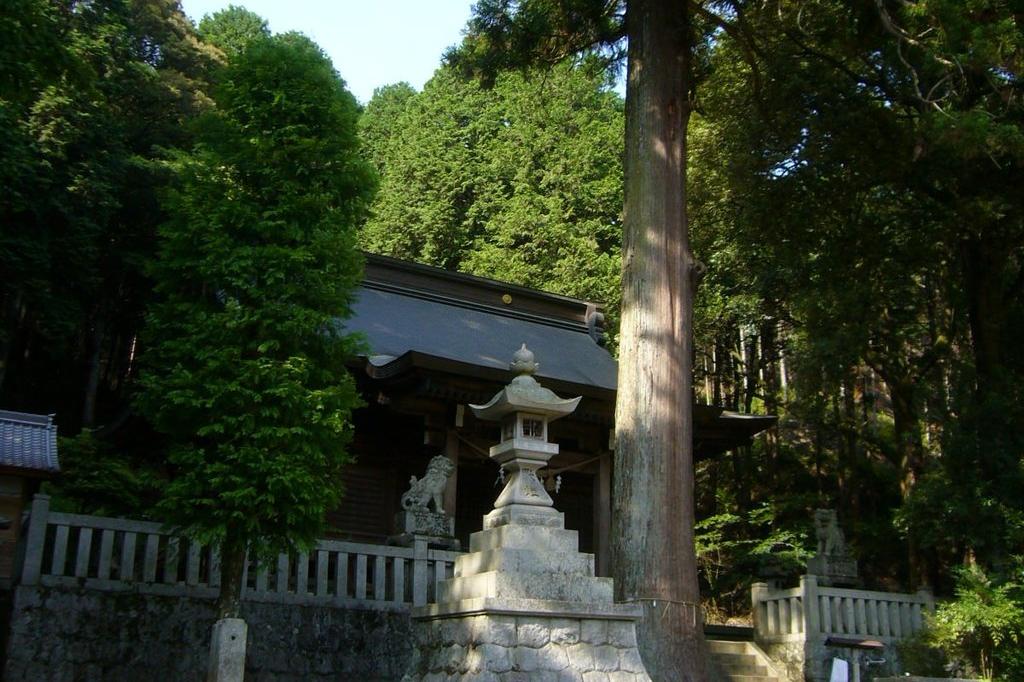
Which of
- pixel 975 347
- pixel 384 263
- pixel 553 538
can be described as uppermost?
pixel 384 263

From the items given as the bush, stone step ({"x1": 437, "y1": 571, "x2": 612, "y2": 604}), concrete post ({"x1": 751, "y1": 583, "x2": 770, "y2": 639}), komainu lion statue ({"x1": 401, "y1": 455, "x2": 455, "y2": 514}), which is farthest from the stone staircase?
stone step ({"x1": 437, "y1": 571, "x2": 612, "y2": 604})

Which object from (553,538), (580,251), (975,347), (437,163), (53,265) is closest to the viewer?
(553,538)

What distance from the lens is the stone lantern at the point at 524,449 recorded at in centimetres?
730

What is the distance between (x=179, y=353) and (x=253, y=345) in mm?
630

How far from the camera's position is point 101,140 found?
20.3 metres

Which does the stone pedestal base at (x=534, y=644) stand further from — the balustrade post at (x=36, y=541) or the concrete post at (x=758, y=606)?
the concrete post at (x=758, y=606)

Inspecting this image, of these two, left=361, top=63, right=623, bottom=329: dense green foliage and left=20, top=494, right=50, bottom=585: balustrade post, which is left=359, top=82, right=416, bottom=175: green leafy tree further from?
left=20, top=494, right=50, bottom=585: balustrade post

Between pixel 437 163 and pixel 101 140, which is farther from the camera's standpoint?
pixel 437 163

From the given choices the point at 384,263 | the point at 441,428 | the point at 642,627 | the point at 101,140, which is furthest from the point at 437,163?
the point at 642,627

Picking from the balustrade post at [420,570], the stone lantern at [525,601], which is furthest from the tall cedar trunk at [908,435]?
the stone lantern at [525,601]

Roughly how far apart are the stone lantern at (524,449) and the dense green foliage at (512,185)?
14.9 m

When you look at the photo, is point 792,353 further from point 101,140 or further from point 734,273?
point 101,140

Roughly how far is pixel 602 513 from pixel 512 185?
15766mm

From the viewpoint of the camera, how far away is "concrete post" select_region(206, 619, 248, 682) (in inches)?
285
